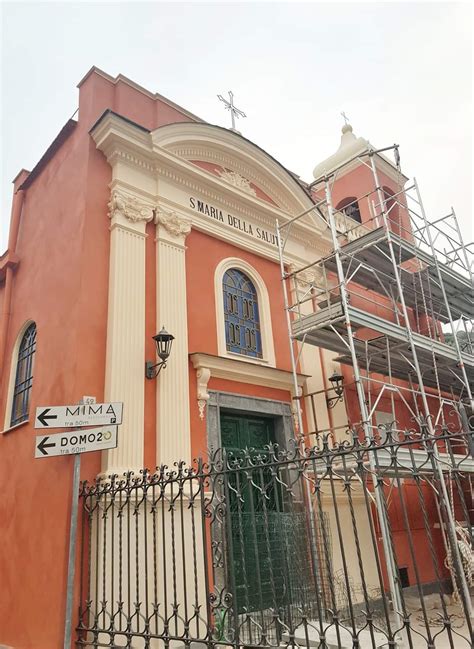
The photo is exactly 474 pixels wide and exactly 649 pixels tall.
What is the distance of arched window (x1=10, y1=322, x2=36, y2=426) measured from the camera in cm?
868

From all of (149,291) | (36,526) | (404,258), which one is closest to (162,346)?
(149,291)

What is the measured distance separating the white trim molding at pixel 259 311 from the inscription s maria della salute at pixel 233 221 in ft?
2.40

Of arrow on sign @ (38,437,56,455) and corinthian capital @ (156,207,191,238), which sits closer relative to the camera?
arrow on sign @ (38,437,56,455)

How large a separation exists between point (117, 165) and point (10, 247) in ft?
A: 11.8

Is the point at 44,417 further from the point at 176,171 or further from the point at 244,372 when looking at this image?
the point at 176,171

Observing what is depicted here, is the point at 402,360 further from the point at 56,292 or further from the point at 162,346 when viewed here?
the point at 56,292

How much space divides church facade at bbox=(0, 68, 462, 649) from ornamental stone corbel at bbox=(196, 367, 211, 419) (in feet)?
0.07

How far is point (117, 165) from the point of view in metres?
8.35

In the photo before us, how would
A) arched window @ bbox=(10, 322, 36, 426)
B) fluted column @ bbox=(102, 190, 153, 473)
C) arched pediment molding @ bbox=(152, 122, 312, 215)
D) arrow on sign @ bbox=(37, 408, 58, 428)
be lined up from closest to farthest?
arrow on sign @ bbox=(37, 408, 58, 428) < fluted column @ bbox=(102, 190, 153, 473) < arched window @ bbox=(10, 322, 36, 426) < arched pediment molding @ bbox=(152, 122, 312, 215)

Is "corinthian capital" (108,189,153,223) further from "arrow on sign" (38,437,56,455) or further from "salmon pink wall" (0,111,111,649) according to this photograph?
"arrow on sign" (38,437,56,455)

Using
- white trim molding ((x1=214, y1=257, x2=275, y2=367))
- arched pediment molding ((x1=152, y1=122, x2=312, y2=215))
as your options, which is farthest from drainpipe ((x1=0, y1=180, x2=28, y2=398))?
white trim molding ((x1=214, y1=257, x2=275, y2=367))

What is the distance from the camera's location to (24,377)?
29.6ft

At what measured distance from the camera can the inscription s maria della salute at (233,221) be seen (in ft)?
31.0

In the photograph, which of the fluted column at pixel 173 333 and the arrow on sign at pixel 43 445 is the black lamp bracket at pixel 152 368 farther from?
the arrow on sign at pixel 43 445
